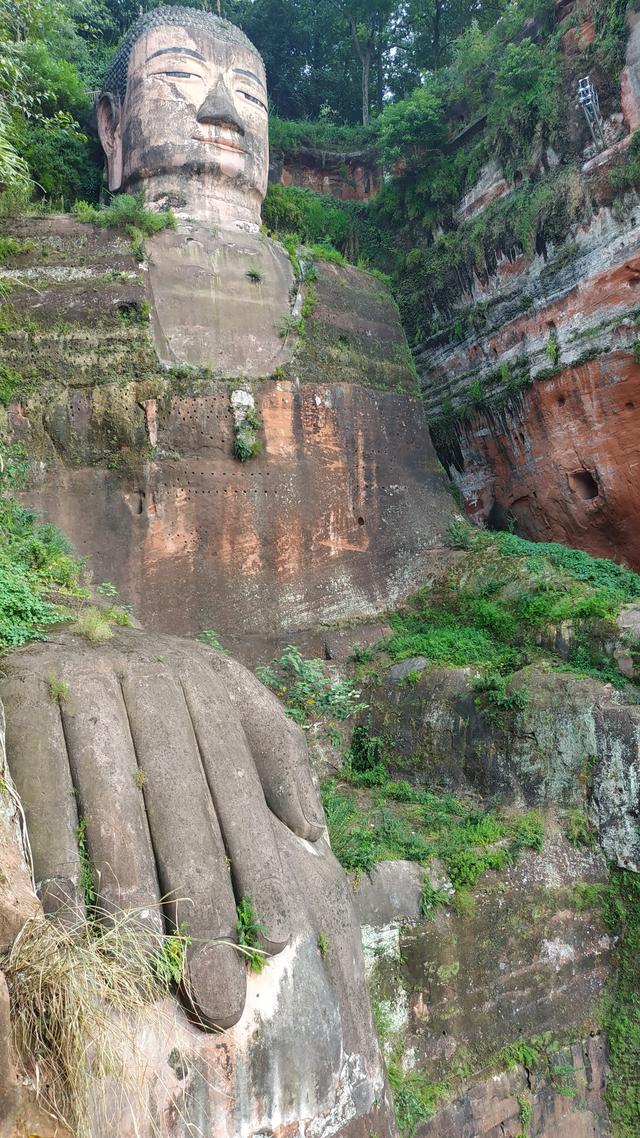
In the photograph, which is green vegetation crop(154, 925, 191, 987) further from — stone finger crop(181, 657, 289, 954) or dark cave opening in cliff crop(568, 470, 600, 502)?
dark cave opening in cliff crop(568, 470, 600, 502)

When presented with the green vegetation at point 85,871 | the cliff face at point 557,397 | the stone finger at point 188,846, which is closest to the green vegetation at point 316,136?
the cliff face at point 557,397

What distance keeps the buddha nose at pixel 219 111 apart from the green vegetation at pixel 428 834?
1022 centimetres

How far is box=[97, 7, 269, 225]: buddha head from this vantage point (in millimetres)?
11992

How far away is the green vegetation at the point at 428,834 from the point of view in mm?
6840

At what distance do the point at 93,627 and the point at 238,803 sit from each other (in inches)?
66.7

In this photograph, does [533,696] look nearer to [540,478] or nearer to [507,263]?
[540,478]

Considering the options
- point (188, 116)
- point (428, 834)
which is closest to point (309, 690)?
point (428, 834)

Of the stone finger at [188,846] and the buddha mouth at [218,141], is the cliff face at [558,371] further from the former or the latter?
the stone finger at [188,846]

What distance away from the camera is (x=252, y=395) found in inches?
432

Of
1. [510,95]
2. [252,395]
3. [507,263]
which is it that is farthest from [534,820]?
[510,95]

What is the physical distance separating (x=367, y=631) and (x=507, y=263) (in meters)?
6.77

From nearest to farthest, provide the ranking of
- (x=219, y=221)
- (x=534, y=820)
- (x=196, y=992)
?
(x=196, y=992)
(x=534, y=820)
(x=219, y=221)

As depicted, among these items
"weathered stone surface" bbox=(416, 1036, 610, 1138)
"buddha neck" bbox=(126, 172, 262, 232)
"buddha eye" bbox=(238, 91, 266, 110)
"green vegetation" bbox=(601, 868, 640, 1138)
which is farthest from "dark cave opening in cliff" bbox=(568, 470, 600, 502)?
"buddha eye" bbox=(238, 91, 266, 110)

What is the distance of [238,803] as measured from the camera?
180 inches
